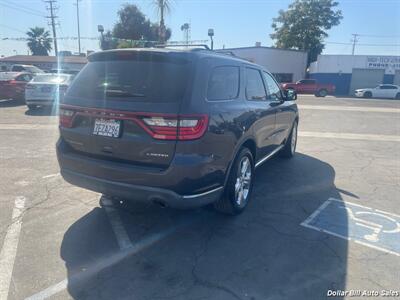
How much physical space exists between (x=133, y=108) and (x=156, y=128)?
0.30 metres

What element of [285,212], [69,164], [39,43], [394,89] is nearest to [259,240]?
[285,212]

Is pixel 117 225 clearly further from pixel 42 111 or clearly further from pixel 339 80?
pixel 339 80

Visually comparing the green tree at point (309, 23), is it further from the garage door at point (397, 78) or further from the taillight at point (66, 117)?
the taillight at point (66, 117)

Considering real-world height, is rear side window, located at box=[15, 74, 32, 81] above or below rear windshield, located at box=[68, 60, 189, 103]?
below

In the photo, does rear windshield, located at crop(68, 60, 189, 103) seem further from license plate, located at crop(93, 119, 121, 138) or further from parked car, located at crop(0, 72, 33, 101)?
parked car, located at crop(0, 72, 33, 101)

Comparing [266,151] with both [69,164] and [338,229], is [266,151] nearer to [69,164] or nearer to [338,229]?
[338,229]

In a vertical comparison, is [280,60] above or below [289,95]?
above

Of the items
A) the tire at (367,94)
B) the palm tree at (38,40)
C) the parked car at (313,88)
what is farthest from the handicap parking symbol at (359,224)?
the palm tree at (38,40)

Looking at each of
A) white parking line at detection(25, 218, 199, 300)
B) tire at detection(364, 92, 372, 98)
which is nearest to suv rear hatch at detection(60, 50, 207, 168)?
white parking line at detection(25, 218, 199, 300)

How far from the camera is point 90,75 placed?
3568 millimetres

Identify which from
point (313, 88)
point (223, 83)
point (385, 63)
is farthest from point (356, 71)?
point (223, 83)

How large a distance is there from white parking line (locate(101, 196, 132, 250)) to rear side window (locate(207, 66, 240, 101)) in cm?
173

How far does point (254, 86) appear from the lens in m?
4.55

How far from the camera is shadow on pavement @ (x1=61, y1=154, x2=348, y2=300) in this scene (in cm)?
273
